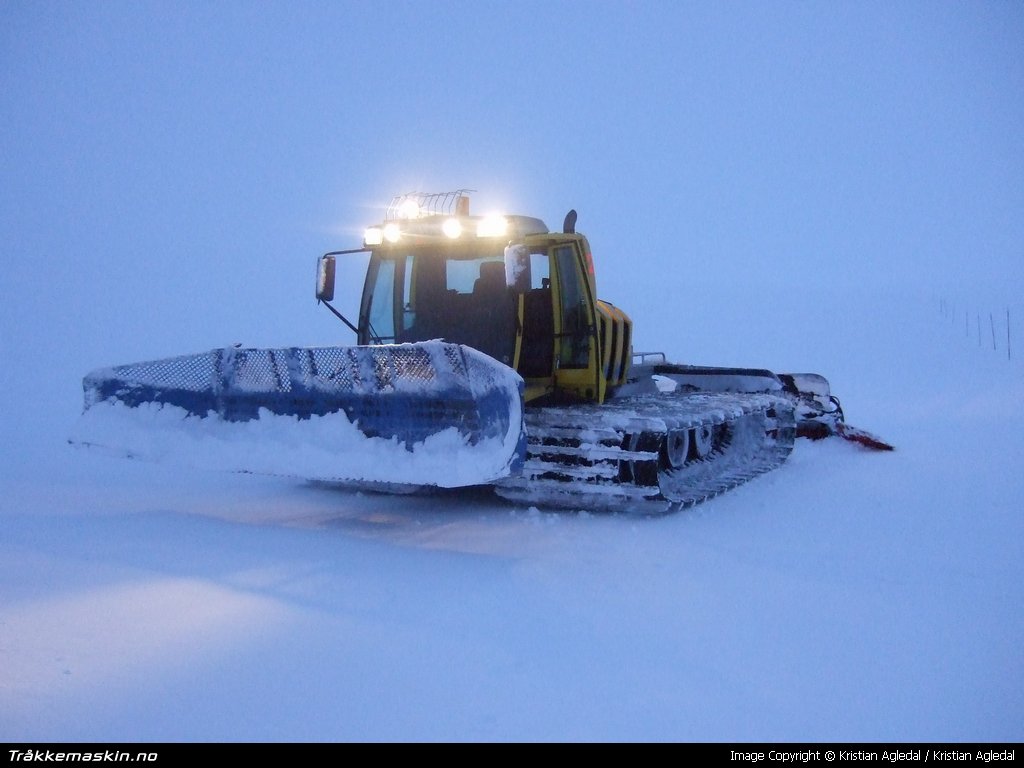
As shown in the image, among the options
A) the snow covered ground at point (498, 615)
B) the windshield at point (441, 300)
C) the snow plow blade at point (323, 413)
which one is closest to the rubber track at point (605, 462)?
the snow covered ground at point (498, 615)

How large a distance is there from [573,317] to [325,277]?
80.3 inches

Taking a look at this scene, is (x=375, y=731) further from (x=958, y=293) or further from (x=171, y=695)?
(x=958, y=293)

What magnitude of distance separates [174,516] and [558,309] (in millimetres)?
3177

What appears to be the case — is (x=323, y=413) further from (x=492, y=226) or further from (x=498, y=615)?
(x=498, y=615)

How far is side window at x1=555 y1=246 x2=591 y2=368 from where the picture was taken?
22.2 ft

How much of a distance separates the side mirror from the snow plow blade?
1.24m

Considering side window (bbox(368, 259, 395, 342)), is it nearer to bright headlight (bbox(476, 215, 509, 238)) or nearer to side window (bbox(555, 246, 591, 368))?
bright headlight (bbox(476, 215, 509, 238))

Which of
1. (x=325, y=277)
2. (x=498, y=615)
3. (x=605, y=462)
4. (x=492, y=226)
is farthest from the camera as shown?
(x=325, y=277)

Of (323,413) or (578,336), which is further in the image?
(578,336)

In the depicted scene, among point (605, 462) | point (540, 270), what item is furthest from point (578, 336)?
point (605, 462)

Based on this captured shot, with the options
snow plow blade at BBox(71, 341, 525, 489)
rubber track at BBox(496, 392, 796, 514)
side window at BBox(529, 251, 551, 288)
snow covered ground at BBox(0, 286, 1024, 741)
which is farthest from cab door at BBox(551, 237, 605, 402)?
snow plow blade at BBox(71, 341, 525, 489)

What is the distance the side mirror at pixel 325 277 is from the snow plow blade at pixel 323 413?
4.07ft

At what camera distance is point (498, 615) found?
3.64m

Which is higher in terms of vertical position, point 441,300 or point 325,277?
point 325,277
